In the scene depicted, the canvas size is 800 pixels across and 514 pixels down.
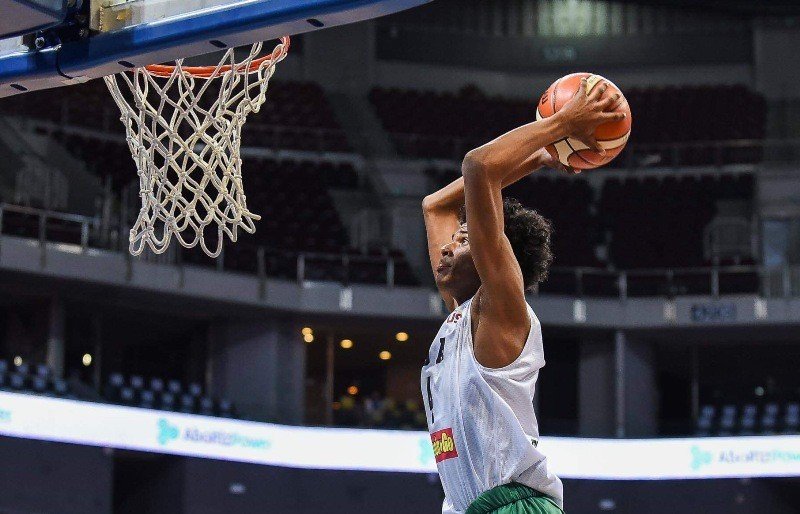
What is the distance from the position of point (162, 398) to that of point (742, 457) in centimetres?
679

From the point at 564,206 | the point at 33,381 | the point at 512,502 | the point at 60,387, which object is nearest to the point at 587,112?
the point at 512,502

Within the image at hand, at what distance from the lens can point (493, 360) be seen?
302 cm

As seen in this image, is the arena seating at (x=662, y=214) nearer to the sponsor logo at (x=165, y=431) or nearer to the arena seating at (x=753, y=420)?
the arena seating at (x=753, y=420)

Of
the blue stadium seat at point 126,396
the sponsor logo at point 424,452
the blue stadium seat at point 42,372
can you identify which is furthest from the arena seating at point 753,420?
the blue stadium seat at point 42,372

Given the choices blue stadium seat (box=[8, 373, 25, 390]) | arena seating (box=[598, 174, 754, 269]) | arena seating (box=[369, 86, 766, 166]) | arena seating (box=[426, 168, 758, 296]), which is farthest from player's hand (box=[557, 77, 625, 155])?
arena seating (box=[369, 86, 766, 166])

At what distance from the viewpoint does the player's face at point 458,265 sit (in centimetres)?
318

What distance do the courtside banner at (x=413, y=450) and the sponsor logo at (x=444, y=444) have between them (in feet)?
39.1

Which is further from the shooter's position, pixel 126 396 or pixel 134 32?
pixel 126 396

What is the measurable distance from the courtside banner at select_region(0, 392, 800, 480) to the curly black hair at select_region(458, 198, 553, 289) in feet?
39.1

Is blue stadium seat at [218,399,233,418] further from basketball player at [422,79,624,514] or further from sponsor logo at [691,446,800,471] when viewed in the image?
basketball player at [422,79,624,514]

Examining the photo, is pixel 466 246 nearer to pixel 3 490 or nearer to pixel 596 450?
pixel 3 490

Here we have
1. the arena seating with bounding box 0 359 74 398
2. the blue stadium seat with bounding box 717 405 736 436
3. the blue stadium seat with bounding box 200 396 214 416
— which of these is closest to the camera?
the arena seating with bounding box 0 359 74 398

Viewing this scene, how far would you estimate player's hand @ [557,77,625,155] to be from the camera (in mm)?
3139

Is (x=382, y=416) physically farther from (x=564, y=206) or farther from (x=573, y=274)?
(x=564, y=206)
